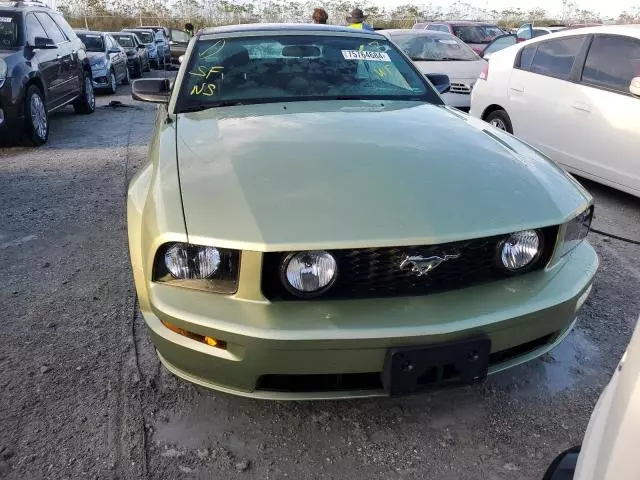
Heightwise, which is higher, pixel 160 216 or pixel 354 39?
pixel 354 39

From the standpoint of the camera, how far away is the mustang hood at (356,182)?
191cm

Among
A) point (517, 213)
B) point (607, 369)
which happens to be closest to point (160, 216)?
point (517, 213)

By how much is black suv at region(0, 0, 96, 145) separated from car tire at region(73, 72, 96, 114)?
2.02 ft

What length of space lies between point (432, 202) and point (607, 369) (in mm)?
1265

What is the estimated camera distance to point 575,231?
2330 millimetres

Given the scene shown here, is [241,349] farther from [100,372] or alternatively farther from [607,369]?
[607,369]

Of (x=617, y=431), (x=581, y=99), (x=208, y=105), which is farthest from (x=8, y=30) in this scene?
(x=617, y=431)

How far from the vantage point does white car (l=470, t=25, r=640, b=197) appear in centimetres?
450

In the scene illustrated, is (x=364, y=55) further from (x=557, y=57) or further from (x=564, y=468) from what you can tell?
(x=564, y=468)

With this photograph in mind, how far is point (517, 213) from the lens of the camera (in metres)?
2.07

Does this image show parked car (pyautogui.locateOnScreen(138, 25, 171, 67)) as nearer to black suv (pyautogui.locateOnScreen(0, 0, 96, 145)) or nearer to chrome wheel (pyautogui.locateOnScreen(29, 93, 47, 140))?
black suv (pyautogui.locateOnScreen(0, 0, 96, 145))

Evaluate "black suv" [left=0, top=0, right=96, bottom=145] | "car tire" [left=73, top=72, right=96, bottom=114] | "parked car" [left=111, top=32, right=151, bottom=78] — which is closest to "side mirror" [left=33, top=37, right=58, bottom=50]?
"black suv" [left=0, top=0, right=96, bottom=145]

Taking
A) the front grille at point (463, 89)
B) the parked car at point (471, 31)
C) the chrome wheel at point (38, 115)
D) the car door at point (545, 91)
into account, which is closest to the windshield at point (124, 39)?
the parked car at point (471, 31)

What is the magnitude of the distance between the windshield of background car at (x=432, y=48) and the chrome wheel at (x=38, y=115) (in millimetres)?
5089
